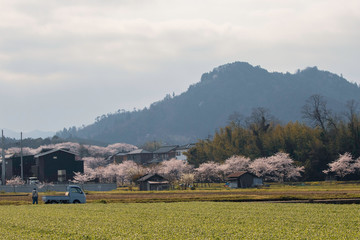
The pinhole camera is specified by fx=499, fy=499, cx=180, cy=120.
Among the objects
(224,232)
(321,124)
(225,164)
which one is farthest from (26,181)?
(224,232)

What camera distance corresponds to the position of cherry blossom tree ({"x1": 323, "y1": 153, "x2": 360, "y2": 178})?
109812 millimetres

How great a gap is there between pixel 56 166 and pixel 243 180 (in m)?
52.3

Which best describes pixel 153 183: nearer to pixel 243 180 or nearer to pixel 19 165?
pixel 243 180

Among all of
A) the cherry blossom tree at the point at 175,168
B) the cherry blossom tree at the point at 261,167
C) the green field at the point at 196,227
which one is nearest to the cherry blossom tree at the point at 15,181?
the cherry blossom tree at the point at 175,168

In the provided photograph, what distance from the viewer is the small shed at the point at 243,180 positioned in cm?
10725

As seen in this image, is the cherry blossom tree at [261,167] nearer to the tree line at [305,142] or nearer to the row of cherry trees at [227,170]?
the row of cherry trees at [227,170]

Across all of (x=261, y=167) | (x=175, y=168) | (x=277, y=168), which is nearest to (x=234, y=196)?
(x=277, y=168)

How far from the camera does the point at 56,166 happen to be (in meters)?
132

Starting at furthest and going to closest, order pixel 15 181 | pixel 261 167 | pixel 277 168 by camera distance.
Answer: pixel 15 181, pixel 261 167, pixel 277 168

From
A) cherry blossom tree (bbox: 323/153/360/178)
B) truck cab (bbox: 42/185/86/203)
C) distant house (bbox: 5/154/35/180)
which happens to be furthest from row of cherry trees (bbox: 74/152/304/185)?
truck cab (bbox: 42/185/86/203)

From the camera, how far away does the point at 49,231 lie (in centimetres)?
2505

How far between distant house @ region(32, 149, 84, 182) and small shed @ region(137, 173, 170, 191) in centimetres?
3139

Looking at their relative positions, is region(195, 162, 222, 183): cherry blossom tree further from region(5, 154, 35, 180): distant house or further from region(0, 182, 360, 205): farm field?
region(0, 182, 360, 205): farm field

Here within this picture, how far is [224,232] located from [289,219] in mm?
6817
